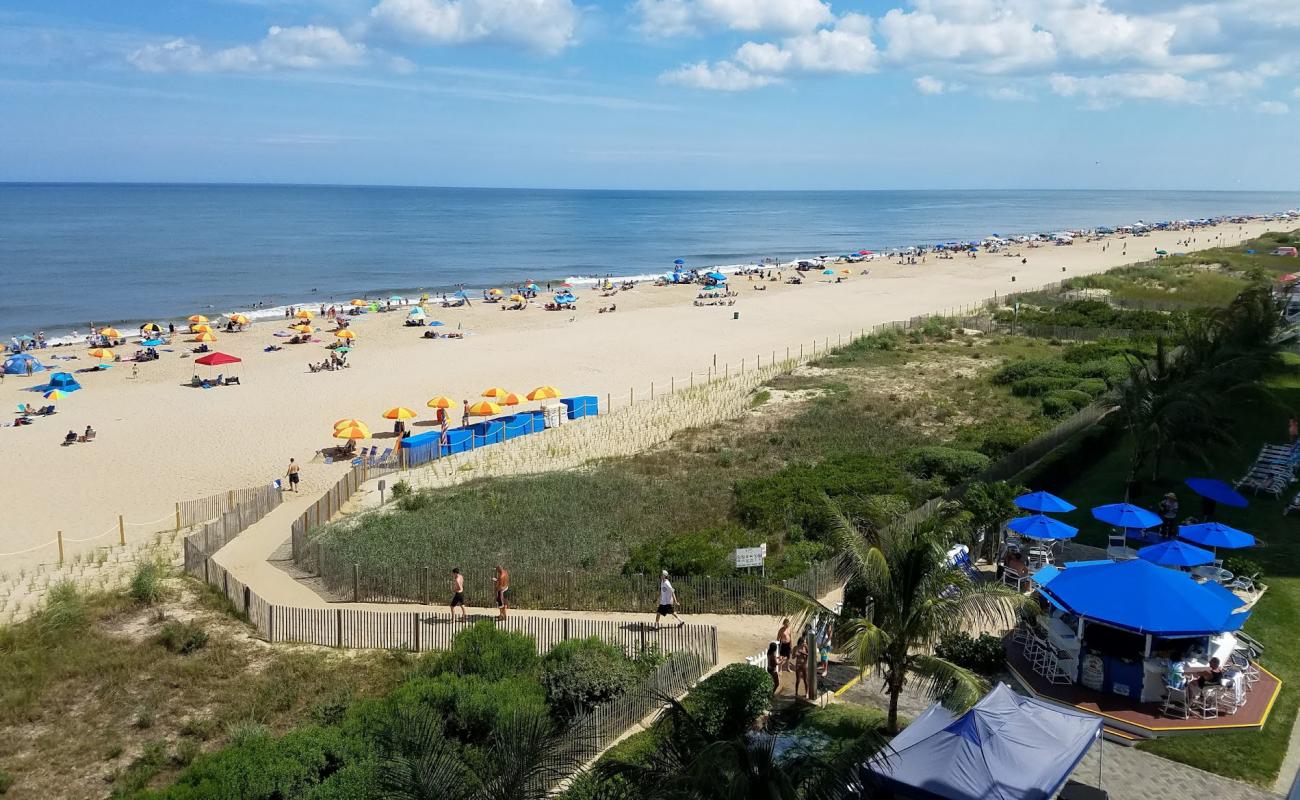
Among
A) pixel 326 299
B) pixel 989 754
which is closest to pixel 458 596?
pixel 989 754

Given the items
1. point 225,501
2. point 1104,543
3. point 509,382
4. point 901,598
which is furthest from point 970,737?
point 509,382

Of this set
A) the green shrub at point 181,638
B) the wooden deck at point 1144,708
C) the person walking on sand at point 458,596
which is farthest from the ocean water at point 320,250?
the wooden deck at point 1144,708

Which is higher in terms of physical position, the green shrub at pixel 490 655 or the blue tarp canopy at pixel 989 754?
the blue tarp canopy at pixel 989 754

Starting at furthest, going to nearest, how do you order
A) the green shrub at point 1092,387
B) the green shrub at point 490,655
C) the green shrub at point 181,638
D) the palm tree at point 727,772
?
the green shrub at point 1092,387 → the green shrub at point 181,638 → the green shrub at point 490,655 → the palm tree at point 727,772

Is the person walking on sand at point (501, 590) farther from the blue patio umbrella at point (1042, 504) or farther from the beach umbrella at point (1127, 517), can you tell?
the beach umbrella at point (1127, 517)

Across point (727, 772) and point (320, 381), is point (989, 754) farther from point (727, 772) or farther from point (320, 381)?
point (320, 381)

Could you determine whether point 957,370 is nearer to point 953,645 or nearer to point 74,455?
point 953,645
